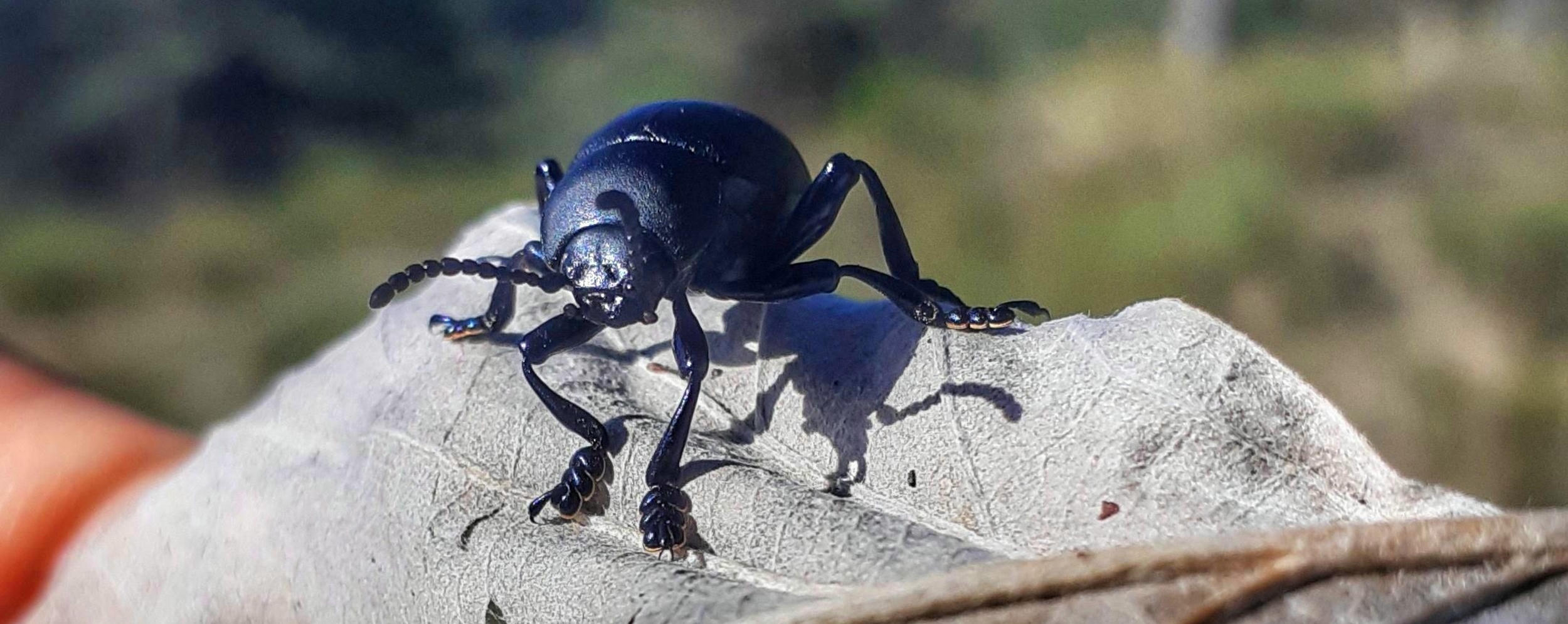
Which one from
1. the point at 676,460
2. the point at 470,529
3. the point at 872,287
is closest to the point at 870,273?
the point at 872,287

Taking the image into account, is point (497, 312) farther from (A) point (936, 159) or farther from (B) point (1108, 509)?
(A) point (936, 159)

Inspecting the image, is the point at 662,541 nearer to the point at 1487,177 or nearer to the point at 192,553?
the point at 192,553

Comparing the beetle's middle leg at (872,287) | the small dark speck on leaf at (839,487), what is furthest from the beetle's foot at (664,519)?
the beetle's middle leg at (872,287)

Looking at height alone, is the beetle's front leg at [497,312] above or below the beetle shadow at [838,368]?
above

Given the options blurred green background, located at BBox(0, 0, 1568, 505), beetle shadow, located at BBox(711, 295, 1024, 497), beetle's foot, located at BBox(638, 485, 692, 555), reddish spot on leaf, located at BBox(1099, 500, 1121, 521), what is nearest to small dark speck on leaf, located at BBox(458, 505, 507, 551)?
beetle's foot, located at BBox(638, 485, 692, 555)

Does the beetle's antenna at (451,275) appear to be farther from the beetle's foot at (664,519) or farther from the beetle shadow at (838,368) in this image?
the beetle's foot at (664,519)

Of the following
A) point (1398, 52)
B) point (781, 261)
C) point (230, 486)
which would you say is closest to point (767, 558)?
point (781, 261)
